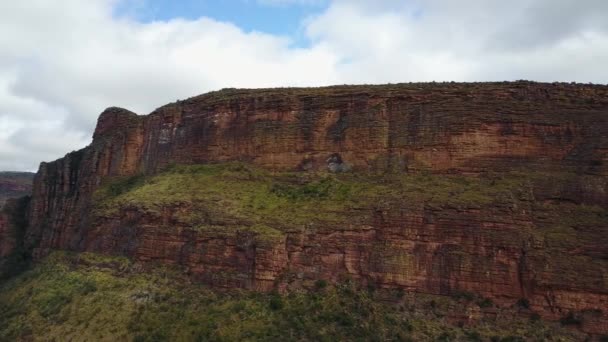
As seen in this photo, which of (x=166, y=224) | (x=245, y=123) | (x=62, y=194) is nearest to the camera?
(x=166, y=224)

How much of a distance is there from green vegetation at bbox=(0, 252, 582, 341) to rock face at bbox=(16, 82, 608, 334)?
3.96 feet

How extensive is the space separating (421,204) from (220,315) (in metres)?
14.3

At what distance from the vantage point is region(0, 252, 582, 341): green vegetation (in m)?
32.7

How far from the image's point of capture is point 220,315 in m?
35.2

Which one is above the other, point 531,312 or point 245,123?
point 245,123

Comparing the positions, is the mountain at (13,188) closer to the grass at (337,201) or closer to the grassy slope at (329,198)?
the grassy slope at (329,198)

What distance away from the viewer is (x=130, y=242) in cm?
4341

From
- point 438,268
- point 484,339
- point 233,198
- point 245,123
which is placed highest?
point 245,123

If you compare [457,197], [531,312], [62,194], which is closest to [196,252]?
[457,197]

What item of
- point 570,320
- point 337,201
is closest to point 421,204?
point 337,201

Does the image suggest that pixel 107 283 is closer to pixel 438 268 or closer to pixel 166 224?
pixel 166 224

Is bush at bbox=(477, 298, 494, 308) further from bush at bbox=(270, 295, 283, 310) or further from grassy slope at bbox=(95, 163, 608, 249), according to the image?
bush at bbox=(270, 295, 283, 310)

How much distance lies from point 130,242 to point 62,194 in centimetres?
2158

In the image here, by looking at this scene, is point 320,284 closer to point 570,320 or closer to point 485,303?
point 485,303
